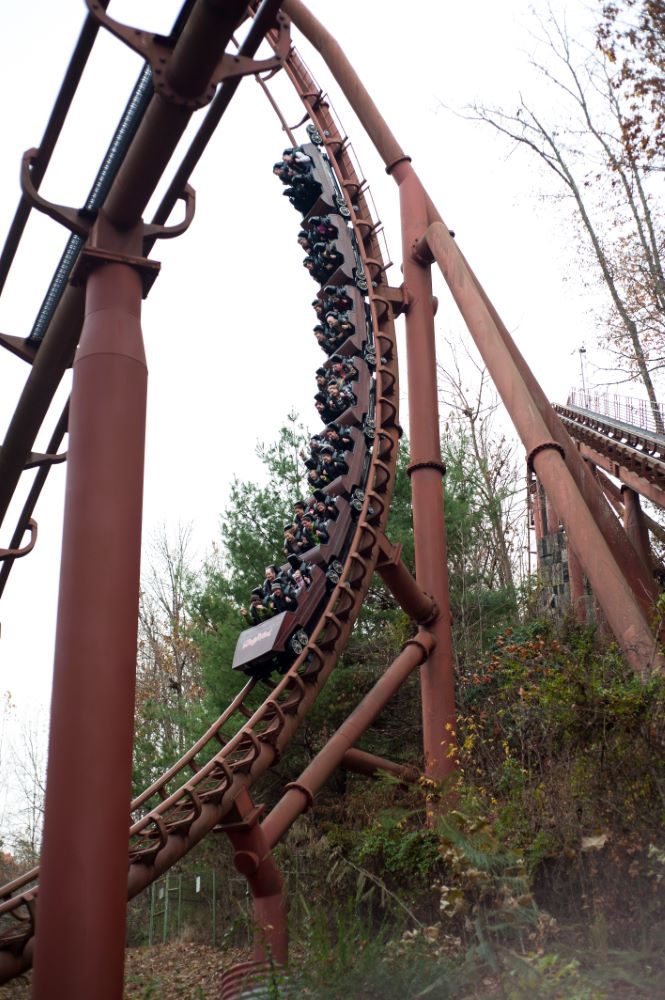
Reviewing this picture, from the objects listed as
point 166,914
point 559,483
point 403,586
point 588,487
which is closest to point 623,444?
point 588,487

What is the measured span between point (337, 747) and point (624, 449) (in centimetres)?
884

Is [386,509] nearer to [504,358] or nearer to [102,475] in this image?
[504,358]

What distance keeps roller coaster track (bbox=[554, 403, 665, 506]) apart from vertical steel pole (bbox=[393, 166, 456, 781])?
4268 millimetres

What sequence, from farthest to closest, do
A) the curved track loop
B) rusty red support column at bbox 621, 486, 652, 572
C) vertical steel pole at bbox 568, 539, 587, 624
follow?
rusty red support column at bbox 621, 486, 652, 572, vertical steel pole at bbox 568, 539, 587, 624, the curved track loop

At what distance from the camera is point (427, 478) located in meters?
12.3

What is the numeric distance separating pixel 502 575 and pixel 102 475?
16.0 metres

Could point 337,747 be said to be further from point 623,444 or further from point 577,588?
point 623,444

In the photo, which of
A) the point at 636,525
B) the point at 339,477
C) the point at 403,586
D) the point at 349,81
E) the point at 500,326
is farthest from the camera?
the point at 636,525

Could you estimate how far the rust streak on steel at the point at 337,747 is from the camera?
920cm

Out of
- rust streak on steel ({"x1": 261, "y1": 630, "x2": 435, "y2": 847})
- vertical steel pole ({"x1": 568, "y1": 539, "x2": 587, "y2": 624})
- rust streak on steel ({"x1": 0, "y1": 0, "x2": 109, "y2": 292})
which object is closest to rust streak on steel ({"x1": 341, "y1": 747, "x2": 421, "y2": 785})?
rust streak on steel ({"x1": 261, "y1": 630, "x2": 435, "y2": 847})

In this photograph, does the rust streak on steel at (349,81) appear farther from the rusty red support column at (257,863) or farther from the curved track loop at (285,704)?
the rusty red support column at (257,863)

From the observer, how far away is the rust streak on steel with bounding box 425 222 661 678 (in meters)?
8.45

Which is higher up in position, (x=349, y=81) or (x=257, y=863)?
(x=349, y=81)

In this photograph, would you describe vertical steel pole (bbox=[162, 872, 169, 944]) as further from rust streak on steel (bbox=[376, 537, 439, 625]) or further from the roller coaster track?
the roller coaster track
